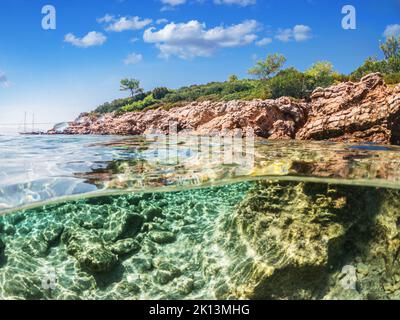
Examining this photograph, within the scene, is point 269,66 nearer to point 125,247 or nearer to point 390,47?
point 390,47

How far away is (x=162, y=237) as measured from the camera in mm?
7270

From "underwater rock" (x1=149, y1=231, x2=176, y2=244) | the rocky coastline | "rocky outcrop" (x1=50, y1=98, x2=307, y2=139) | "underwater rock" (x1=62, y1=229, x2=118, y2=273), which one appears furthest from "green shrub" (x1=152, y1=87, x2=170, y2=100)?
"underwater rock" (x1=62, y1=229, x2=118, y2=273)

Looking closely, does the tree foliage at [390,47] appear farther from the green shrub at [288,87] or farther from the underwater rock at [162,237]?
the underwater rock at [162,237]

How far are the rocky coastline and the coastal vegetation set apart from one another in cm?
1046

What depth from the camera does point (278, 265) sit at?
6016mm

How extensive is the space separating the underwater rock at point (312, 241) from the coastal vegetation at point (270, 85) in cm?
2179

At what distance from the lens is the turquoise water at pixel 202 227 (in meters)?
6.03

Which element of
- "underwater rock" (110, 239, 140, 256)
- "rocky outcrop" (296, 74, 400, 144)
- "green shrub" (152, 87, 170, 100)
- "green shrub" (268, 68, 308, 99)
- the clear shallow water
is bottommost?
"underwater rock" (110, 239, 140, 256)

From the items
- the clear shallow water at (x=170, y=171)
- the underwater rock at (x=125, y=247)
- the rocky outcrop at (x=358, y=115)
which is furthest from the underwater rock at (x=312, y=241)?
the rocky outcrop at (x=358, y=115)

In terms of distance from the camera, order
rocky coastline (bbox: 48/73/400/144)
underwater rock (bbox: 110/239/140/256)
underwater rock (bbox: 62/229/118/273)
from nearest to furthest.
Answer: underwater rock (bbox: 62/229/118/273), underwater rock (bbox: 110/239/140/256), rocky coastline (bbox: 48/73/400/144)

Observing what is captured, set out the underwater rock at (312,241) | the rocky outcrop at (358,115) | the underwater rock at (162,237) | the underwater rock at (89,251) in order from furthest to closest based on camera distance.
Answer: the rocky outcrop at (358,115) → the underwater rock at (162,237) → the underwater rock at (89,251) → the underwater rock at (312,241)

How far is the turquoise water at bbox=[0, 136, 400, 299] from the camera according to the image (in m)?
6.03

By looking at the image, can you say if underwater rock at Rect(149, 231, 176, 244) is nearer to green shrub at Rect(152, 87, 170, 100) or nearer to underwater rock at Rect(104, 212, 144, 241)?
underwater rock at Rect(104, 212, 144, 241)
